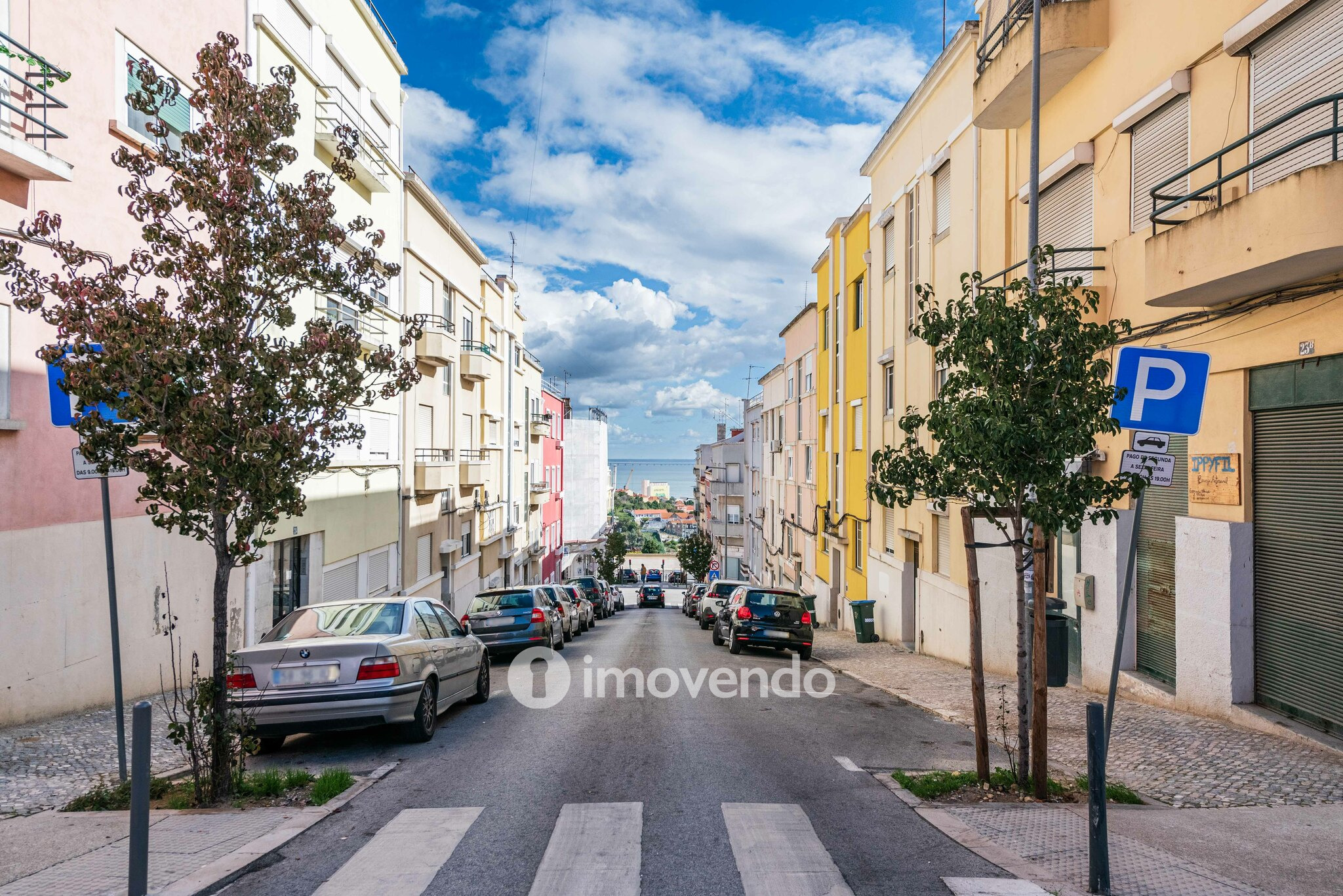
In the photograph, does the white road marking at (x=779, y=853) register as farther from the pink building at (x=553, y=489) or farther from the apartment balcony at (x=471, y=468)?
the pink building at (x=553, y=489)

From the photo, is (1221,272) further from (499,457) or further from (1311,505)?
(499,457)

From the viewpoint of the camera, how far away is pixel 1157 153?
10469mm

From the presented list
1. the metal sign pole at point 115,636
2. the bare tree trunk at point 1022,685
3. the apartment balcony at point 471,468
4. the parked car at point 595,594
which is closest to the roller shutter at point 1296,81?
the bare tree trunk at point 1022,685

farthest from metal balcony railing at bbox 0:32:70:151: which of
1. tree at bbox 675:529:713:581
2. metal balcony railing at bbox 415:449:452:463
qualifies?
tree at bbox 675:529:713:581

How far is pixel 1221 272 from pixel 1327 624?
129 inches

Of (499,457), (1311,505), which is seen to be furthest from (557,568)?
(1311,505)

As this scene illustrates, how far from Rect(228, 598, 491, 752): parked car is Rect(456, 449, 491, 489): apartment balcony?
1976 centimetres

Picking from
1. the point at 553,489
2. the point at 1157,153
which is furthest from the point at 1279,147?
the point at 553,489

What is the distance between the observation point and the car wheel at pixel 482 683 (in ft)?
35.7

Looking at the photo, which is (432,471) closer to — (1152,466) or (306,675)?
(306,675)

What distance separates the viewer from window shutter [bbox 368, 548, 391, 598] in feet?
67.9

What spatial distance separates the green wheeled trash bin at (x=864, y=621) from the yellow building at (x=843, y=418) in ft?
9.48

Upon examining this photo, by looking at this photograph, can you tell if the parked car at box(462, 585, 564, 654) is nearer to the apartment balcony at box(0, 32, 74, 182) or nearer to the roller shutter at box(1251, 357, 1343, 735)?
the apartment balcony at box(0, 32, 74, 182)

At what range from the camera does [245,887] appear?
466cm
